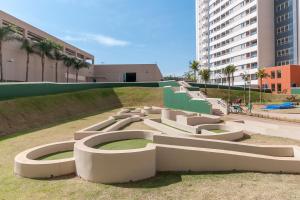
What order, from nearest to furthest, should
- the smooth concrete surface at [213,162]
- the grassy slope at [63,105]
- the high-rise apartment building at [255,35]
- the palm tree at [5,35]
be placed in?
the smooth concrete surface at [213,162] < the grassy slope at [63,105] < the palm tree at [5,35] < the high-rise apartment building at [255,35]

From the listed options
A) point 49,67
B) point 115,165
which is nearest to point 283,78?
point 49,67

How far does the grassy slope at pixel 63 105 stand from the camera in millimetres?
28770

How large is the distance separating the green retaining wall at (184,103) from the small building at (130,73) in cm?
4118

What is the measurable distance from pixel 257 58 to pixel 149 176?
275ft

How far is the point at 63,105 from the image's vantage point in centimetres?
4100

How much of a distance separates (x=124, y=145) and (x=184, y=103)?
28118 mm

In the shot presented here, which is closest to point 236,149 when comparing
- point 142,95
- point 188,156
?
point 188,156

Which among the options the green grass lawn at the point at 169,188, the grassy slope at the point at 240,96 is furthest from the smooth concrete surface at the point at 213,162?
the grassy slope at the point at 240,96

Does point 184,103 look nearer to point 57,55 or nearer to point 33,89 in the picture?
point 33,89

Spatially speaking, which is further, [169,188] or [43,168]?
[43,168]

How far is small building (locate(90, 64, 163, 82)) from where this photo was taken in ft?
305

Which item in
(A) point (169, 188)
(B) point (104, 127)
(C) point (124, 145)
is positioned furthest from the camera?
(B) point (104, 127)

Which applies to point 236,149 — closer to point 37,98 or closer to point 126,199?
point 126,199

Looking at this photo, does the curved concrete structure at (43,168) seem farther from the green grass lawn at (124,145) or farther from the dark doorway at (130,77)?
the dark doorway at (130,77)
